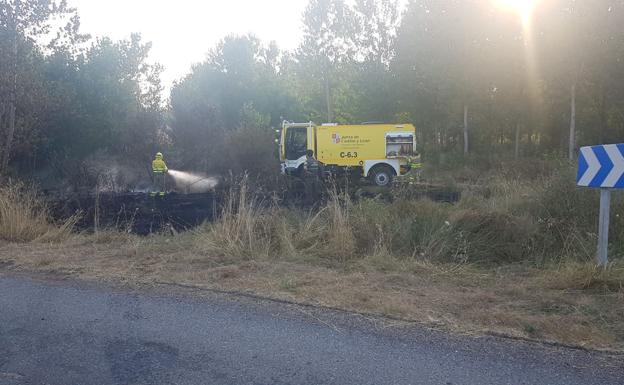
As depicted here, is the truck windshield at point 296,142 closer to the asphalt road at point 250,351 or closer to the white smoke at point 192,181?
the white smoke at point 192,181

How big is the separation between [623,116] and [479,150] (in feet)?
24.1

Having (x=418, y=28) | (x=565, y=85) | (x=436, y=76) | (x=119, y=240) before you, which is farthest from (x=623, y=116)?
(x=119, y=240)

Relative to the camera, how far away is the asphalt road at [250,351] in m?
3.39

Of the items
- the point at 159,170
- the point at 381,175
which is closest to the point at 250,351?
the point at 159,170

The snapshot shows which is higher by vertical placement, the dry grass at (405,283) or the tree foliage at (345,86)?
the tree foliage at (345,86)

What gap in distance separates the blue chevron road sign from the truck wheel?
16067 mm

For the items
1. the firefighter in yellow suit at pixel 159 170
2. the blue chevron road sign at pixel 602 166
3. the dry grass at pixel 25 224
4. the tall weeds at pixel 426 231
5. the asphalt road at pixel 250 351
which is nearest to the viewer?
the asphalt road at pixel 250 351

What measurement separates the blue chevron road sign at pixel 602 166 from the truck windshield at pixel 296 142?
16888 millimetres

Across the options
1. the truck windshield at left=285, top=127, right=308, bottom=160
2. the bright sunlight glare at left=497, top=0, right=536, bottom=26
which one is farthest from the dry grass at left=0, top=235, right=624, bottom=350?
the bright sunlight glare at left=497, top=0, right=536, bottom=26

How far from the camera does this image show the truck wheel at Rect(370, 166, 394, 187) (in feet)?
72.7

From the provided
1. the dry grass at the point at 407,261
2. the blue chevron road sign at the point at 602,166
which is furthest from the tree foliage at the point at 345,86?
the blue chevron road sign at the point at 602,166

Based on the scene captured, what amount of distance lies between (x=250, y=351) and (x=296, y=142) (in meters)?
19.1

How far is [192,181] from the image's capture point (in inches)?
931

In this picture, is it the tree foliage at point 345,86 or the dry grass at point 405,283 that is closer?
the dry grass at point 405,283
